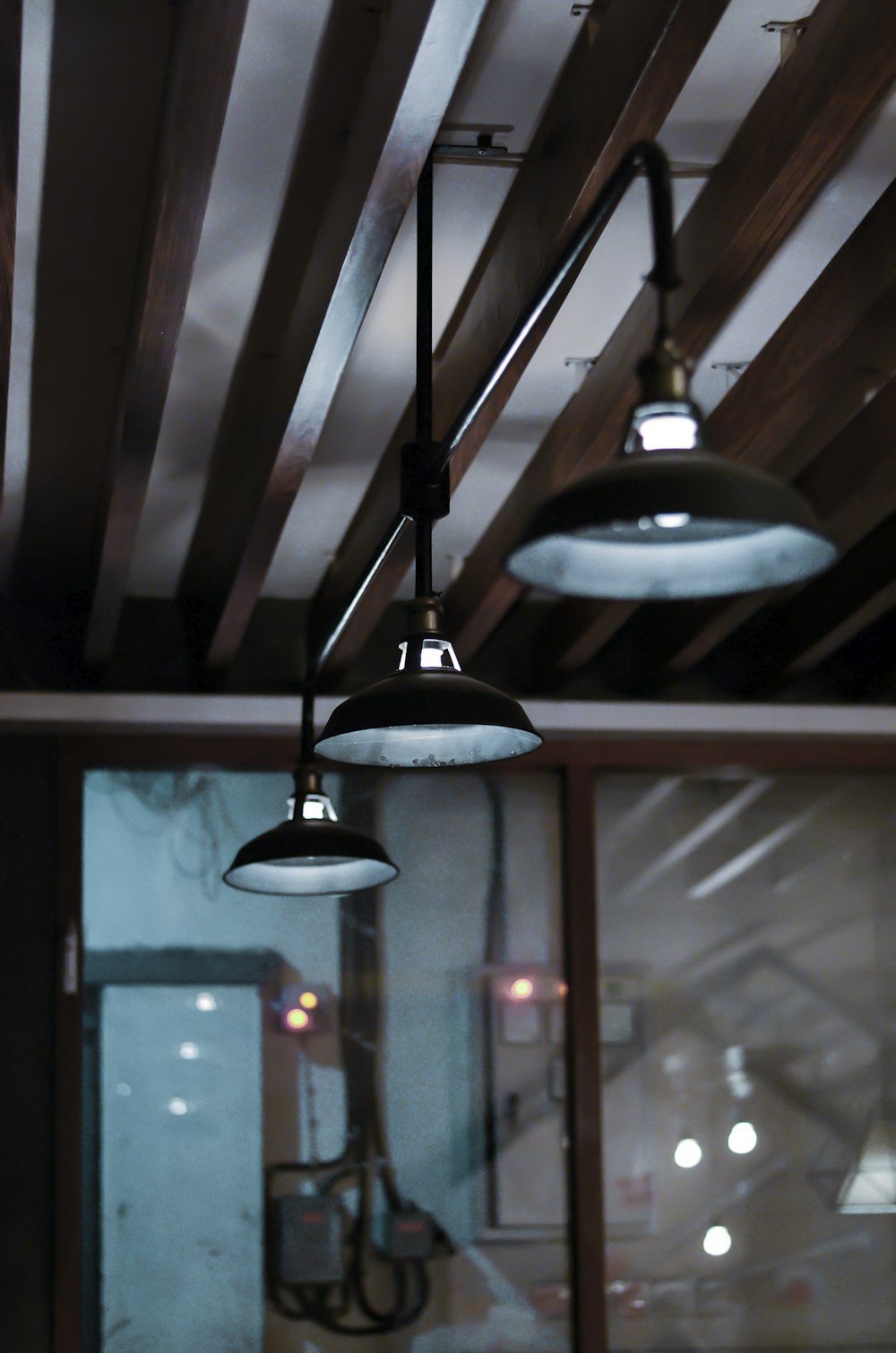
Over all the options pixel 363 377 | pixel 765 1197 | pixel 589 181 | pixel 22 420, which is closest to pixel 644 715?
pixel 765 1197

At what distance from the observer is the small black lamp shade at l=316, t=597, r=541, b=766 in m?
2.29

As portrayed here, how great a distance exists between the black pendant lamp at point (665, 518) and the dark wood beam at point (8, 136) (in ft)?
2.91

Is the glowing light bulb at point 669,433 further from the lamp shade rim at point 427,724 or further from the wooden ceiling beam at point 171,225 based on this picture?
the wooden ceiling beam at point 171,225

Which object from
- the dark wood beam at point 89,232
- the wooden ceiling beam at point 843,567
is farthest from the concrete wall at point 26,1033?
the wooden ceiling beam at point 843,567

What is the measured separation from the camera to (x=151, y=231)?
8.69 feet

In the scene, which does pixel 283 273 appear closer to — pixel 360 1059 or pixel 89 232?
pixel 89 232

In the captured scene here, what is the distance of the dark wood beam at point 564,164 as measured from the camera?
7.66 feet

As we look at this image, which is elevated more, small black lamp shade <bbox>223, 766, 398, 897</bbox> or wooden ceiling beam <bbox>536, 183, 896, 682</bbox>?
wooden ceiling beam <bbox>536, 183, 896, 682</bbox>

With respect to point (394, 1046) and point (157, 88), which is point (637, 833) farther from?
point (157, 88)

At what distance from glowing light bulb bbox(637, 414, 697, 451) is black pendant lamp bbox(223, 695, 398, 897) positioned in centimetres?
157

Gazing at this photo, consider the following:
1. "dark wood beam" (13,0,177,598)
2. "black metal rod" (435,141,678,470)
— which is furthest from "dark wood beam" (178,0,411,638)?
"black metal rod" (435,141,678,470)

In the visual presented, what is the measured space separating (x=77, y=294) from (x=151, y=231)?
0.58 m

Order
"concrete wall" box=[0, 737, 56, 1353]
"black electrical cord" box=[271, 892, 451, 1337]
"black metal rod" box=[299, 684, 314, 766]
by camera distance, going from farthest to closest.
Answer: "black electrical cord" box=[271, 892, 451, 1337]
"concrete wall" box=[0, 737, 56, 1353]
"black metal rod" box=[299, 684, 314, 766]

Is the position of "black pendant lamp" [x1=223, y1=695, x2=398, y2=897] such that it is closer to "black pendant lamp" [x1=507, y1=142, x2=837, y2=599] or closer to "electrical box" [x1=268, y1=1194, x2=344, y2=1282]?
"black pendant lamp" [x1=507, y1=142, x2=837, y2=599]
